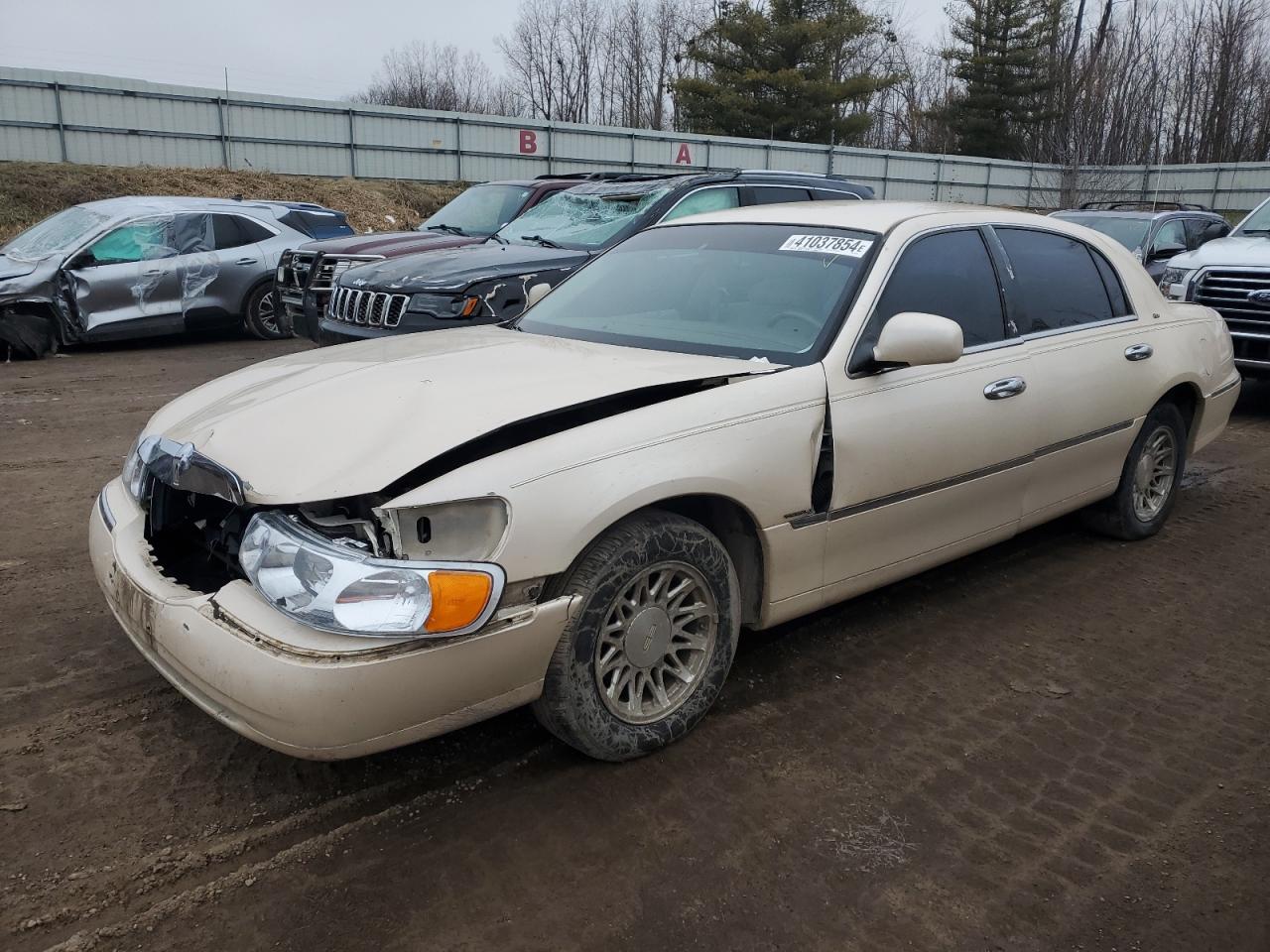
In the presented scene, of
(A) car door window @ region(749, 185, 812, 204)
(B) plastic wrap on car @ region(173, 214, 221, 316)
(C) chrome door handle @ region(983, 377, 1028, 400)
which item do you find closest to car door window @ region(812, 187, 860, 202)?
(A) car door window @ region(749, 185, 812, 204)

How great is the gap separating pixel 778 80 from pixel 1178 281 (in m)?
34.1

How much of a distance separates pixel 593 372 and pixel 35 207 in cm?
2001

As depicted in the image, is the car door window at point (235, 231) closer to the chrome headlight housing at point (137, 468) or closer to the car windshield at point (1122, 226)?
the chrome headlight housing at point (137, 468)

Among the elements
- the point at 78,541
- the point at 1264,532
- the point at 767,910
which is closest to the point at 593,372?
the point at 767,910

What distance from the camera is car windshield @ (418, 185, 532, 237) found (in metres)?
10.3

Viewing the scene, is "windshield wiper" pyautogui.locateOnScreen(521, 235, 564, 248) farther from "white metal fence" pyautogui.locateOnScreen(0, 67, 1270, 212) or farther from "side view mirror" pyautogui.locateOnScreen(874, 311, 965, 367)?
"white metal fence" pyautogui.locateOnScreen(0, 67, 1270, 212)

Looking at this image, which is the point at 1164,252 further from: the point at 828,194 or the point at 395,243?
the point at 395,243

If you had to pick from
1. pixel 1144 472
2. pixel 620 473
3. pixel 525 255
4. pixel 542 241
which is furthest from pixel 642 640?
pixel 542 241

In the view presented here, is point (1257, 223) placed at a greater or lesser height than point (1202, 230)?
greater

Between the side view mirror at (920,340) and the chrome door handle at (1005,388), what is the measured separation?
0.61 m

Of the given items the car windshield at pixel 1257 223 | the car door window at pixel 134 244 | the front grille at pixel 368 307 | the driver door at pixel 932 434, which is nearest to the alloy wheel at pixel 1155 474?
the driver door at pixel 932 434

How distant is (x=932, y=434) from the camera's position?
367 cm

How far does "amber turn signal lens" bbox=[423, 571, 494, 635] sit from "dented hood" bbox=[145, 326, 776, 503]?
0.30 meters

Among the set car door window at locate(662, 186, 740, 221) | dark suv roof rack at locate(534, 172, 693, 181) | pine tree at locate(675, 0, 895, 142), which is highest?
pine tree at locate(675, 0, 895, 142)
